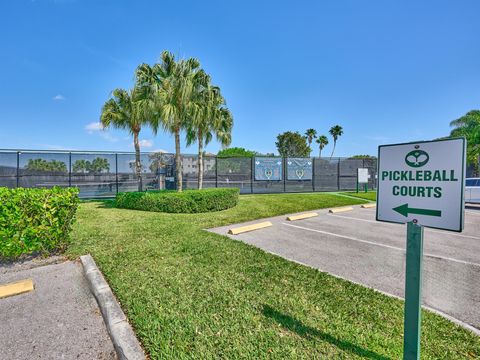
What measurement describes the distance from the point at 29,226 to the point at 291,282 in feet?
15.0

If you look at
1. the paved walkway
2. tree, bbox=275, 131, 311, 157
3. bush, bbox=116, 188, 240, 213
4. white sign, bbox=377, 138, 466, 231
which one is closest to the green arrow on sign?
white sign, bbox=377, 138, 466, 231

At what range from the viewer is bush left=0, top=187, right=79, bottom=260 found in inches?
167

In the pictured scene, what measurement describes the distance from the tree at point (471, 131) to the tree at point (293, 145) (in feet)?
110

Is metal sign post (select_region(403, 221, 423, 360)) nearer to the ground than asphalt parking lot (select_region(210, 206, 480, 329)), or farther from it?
farther from it

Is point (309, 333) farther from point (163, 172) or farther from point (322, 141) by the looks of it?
point (322, 141)

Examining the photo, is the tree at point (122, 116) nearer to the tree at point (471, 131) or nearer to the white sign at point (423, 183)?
the white sign at point (423, 183)

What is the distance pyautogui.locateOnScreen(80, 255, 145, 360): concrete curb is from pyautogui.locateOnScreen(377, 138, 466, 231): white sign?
2.42 metres

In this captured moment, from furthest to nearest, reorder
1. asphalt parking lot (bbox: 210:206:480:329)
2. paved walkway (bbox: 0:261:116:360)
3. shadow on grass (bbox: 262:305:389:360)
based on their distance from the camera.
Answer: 1. asphalt parking lot (bbox: 210:206:480:329)
2. paved walkway (bbox: 0:261:116:360)
3. shadow on grass (bbox: 262:305:389:360)

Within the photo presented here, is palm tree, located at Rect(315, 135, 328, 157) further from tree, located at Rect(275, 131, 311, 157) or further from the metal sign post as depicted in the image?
the metal sign post

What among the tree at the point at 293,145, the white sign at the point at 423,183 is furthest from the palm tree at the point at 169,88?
the tree at the point at 293,145

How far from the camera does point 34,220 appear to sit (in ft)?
14.7

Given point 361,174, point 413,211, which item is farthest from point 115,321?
point 361,174

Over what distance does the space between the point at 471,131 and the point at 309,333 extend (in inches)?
1324

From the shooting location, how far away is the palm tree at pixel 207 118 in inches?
433
